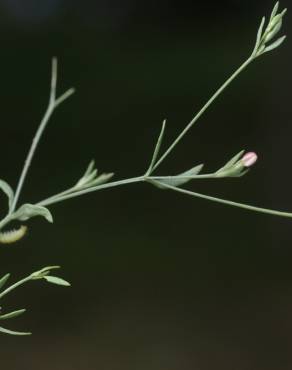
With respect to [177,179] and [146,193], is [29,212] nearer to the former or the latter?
[177,179]

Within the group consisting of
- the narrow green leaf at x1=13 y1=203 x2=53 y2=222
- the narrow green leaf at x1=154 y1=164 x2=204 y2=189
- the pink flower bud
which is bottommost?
the narrow green leaf at x1=13 y1=203 x2=53 y2=222

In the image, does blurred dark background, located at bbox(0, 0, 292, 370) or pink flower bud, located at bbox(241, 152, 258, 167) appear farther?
blurred dark background, located at bbox(0, 0, 292, 370)

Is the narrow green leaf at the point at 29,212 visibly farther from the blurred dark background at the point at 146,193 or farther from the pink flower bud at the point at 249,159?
the blurred dark background at the point at 146,193

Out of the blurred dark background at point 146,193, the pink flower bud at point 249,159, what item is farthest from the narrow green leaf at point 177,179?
the blurred dark background at point 146,193

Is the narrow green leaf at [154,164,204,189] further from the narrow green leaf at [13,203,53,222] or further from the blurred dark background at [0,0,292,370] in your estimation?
the blurred dark background at [0,0,292,370]

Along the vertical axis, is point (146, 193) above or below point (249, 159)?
above

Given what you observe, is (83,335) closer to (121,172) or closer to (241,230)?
(241,230)

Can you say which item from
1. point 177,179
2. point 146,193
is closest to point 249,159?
point 177,179

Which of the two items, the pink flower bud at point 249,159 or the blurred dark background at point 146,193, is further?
the blurred dark background at point 146,193

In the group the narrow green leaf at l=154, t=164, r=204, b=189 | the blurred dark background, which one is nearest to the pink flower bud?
the narrow green leaf at l=154, t=164, r=204, b=189
